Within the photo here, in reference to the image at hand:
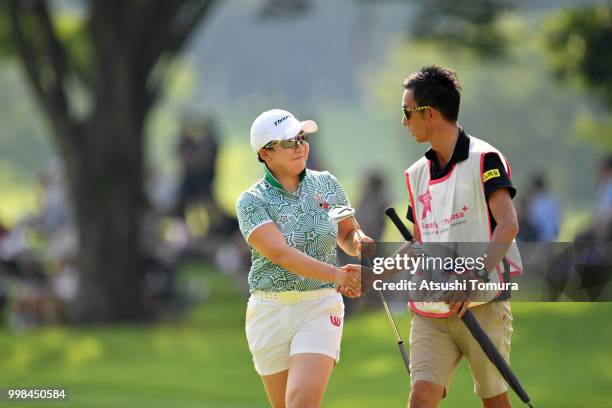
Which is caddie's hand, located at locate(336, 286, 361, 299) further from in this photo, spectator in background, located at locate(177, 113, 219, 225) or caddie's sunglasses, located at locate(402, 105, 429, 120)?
spectator in background, located at locate(177, 113, 219, 225)

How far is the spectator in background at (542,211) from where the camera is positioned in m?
19.2

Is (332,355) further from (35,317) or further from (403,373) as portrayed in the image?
(35,317)

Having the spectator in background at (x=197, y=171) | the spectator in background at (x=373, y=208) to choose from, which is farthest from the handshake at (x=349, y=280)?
the spectator in background at (x=197, y=171)

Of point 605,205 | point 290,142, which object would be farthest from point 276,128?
point 605,205

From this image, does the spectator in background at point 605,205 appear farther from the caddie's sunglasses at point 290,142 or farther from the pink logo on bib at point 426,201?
the caddie's sunglasses at point 290,142

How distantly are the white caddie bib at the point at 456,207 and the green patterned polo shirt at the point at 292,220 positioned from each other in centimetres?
45

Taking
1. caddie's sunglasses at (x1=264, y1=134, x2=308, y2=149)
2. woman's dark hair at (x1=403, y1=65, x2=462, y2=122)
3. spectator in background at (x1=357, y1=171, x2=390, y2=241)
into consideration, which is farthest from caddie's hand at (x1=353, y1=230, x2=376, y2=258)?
spectator in background at (x1=357, y1=171, x2=390, y2=241)

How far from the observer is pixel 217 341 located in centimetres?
2094

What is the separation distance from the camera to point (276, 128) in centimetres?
771

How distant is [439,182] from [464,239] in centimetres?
33

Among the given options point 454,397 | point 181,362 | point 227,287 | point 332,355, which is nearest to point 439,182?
point 332,355

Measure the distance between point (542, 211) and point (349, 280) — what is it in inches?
490

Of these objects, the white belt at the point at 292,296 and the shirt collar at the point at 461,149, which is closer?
the shirt collar at the point at 461,149

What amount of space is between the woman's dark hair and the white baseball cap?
56 centimetres
